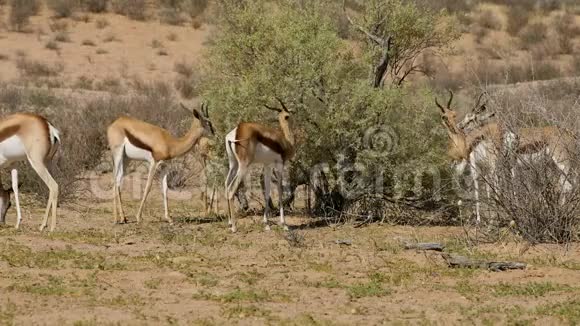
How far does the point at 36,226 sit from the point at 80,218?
1.19m

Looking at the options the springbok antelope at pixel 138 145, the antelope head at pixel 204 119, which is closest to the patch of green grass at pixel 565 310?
the springbok antelope at pixel 138 145

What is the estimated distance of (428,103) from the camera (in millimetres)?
12930

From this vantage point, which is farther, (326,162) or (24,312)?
(326,162)

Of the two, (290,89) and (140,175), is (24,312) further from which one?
(140,175)

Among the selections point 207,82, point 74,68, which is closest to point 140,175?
point 207,82

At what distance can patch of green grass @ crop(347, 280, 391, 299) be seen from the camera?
25.2 feet

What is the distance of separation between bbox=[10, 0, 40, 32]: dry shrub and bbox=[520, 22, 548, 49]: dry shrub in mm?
18442

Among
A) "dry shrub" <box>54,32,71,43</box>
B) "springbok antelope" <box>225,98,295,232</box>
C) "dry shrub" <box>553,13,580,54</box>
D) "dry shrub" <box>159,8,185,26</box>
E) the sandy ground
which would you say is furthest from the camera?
"dry shrub" <box>553,13,580,54</box>

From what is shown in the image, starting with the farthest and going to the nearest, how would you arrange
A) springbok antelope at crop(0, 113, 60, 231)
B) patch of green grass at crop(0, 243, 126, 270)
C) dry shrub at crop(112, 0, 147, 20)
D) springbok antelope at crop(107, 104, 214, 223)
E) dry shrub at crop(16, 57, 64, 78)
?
1. dry shrub at crop(112, 0, 147, 20)
2. dry shrub at crop(16, 57, 64, 78)
3. springbok antelope at crop(107, 104, 214, 223)
4. springbok antelope at crop(0, 113, 60, 231)
5. patch of green grass at crop(0, 243, 126, 270)

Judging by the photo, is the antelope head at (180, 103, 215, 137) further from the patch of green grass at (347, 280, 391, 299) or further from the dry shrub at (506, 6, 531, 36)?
the dry shrub at (506, 6, 531, 36)

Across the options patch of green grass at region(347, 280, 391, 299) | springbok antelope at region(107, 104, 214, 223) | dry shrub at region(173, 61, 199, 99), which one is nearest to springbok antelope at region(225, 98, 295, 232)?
springbok antelope at region(107, 104, 214, 223)

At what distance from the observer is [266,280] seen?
8.27 meters

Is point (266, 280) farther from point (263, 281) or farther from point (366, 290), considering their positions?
point (366, 290)

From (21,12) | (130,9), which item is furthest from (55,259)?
(130,9)
